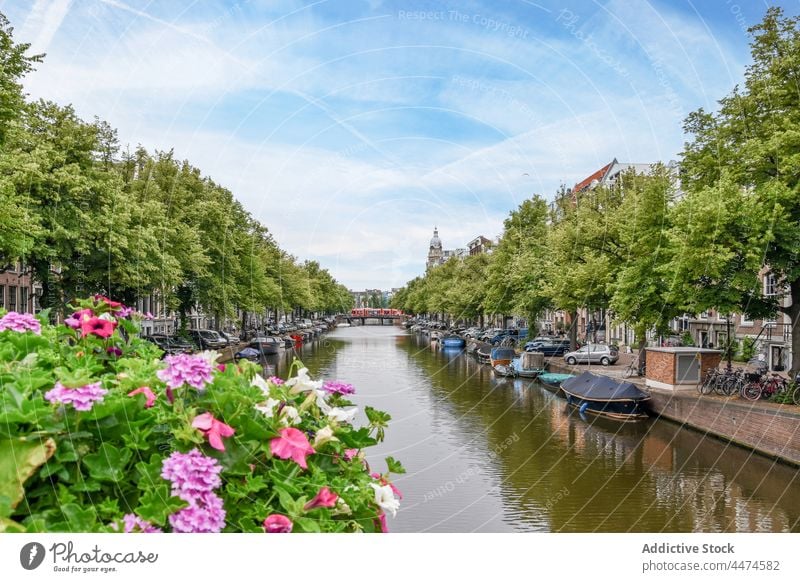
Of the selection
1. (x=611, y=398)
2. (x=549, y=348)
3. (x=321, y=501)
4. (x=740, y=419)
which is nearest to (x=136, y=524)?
(x=321, y=501)

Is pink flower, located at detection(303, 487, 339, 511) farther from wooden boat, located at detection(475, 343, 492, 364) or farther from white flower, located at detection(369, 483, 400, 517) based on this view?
wooden boat, located at detection(475, 343, 492, 364)

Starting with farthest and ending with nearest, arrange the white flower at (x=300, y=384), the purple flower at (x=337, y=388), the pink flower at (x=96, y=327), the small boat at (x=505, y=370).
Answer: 1. the small boat at (x=505, y=370)
2. the pink flower at (x=96, y=327)
3. the purple flower at (x=337, y=388)
4. the white flower at (x=300, y=384)

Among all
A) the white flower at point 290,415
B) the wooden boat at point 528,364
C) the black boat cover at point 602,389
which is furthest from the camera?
the wooden boat at point 528,364

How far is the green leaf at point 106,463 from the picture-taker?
7.88ft

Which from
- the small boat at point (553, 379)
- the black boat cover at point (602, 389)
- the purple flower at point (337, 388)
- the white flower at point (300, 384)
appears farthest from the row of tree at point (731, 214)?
the white flower at point (300, 384)

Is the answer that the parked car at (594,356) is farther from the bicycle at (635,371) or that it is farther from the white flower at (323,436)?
the white flower at (323,436)

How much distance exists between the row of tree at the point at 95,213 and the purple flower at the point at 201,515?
1646 cm

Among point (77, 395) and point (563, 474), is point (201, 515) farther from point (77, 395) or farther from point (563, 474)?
point (563, 474)

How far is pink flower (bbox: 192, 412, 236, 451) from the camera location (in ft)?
7.66

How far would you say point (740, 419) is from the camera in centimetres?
2078

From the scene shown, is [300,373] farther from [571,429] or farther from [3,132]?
[571,429]

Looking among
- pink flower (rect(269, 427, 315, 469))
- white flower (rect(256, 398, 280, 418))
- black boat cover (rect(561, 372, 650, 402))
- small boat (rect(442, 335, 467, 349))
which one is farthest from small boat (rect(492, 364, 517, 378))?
pink flower (rect(269, 427, 315, 469))

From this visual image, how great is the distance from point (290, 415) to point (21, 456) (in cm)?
97

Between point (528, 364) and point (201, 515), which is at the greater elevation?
point (201, 515)
